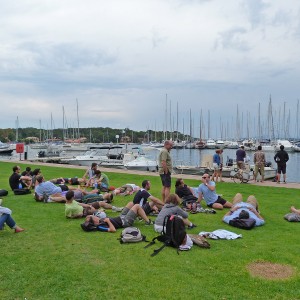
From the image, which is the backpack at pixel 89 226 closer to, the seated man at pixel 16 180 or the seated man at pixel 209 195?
the seated man at pixel 209 195

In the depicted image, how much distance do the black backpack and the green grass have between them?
19 cm

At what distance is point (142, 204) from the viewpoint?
1180 cm

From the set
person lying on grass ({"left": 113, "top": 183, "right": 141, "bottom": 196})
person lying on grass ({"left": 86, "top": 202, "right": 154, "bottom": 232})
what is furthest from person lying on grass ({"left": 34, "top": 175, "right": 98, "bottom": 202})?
person lying on grass ({"left": 86, "top": 202, "right": 154, "bottom": 232})

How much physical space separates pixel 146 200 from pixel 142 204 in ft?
0.60

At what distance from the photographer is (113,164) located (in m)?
40.1

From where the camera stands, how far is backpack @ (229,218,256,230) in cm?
1061

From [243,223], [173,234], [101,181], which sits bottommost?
[243,223]

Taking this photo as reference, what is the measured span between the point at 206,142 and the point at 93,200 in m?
109

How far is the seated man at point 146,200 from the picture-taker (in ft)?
38.1

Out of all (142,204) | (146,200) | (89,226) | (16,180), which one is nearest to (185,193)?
(146,200)

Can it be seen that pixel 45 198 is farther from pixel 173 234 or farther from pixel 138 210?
pixel 173 234

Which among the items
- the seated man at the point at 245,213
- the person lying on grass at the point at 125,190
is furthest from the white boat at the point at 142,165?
the seated man at the point at 245,213

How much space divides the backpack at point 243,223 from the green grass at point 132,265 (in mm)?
173

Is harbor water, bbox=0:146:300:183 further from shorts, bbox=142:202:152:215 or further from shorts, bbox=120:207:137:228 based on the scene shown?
shorts, bbox=120:207:137:228
